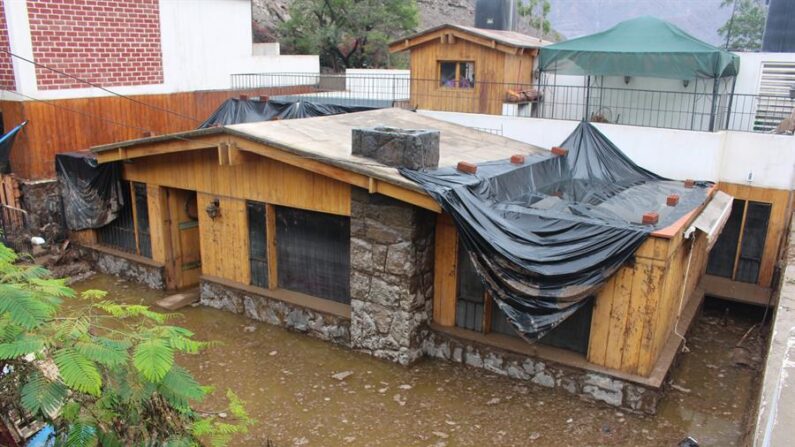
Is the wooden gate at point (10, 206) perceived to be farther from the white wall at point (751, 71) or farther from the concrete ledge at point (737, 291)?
the white wall at point (751, 71)

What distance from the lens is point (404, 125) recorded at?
11891mm

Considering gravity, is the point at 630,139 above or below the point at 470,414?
above

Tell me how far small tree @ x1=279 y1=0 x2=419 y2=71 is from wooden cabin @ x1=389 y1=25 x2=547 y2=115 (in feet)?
52.8

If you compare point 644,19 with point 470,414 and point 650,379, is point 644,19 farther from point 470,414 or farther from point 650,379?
point 470,414

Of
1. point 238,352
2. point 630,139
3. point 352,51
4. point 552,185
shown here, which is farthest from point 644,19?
point 352,51

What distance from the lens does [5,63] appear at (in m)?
12.9

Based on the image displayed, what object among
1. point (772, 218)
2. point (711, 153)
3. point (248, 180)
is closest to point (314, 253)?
point (248, 180)

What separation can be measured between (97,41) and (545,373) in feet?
41.9

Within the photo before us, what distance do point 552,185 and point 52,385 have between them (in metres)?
8.60

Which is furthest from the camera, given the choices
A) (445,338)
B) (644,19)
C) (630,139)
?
(644,19)

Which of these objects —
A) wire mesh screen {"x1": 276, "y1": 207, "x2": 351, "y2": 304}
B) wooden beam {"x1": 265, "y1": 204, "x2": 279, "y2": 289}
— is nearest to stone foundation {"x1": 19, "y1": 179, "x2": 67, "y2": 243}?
wooden beam {"x1": 265, "y1": 204, "x2": 279, "y2": 289}

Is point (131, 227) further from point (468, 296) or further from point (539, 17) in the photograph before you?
point (539, 17)

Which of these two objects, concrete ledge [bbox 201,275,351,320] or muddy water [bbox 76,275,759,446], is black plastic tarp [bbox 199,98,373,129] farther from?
muddy water [bbox 76,275,759,446]

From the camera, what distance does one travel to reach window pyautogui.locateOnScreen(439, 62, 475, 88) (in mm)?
16500
